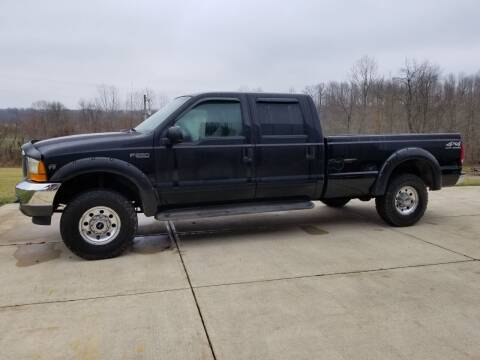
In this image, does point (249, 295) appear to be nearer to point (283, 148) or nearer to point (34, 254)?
point (283, 148)

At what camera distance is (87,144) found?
4871mm

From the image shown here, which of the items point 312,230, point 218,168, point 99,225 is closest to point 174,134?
point 218,168

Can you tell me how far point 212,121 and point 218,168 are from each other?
2.08ft

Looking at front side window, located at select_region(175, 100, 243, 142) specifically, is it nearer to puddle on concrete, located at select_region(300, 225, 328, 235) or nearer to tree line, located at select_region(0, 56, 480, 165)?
puddle on concrete, located at select_region(300, 225, 328, 235)

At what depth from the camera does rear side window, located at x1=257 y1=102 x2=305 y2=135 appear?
5.71 m

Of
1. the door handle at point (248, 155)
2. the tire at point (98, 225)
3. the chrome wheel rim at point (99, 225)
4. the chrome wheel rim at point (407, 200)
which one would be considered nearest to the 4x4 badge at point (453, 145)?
the chrome wheel rim at point (407, 200)

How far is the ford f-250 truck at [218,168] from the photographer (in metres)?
4.82

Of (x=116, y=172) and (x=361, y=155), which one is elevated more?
(x=361, y=155)

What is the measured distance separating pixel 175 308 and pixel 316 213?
4.47 meters

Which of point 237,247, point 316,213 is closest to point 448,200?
point 316,213

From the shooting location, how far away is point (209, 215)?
536 centimetres

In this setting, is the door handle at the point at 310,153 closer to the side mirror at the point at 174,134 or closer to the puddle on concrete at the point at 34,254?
the side mirror at the point at 174,134

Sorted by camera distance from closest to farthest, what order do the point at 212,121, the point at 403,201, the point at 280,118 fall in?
the point at 212,121 → the point at 280,118 → the point at 403,201

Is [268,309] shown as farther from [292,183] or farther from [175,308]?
[292,183]
